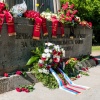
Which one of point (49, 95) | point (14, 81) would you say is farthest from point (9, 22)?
point (49, 95)

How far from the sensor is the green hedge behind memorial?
25381 millimetres

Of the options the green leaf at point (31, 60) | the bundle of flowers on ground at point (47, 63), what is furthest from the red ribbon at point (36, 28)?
the green leaf at point (31, 60)

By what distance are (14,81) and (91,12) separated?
20517 millimetres

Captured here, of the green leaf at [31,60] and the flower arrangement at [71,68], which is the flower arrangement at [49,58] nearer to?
the green leaf at [31,60]

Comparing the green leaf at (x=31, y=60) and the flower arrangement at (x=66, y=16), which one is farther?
the flower arrangement at (x=66, y=16)

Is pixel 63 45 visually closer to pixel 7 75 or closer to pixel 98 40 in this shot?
pixel 7 75

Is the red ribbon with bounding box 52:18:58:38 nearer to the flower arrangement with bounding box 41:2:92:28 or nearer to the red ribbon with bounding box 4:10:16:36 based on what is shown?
the flower arrangement with bounding box 41:2:92:28

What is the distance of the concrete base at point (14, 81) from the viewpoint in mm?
6305

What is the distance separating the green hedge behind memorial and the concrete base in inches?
728

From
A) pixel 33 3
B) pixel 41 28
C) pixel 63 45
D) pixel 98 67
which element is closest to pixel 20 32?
pixel 41 28

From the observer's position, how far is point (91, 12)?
26.3m

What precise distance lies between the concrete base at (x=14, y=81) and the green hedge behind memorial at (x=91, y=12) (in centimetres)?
1850

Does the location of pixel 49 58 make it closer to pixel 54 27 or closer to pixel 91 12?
pixel 54 27

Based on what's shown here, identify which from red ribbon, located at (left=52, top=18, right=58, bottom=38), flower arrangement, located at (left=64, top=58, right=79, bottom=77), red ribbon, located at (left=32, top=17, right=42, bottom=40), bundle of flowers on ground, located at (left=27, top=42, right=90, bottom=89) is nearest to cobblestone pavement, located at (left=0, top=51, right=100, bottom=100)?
bundle of flowers on ground, located at (left=27, top=42, right=90, bottom=89)
